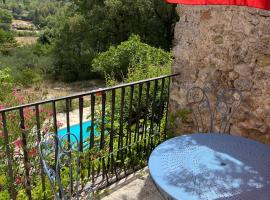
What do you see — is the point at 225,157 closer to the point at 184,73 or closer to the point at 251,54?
the point at 251,54

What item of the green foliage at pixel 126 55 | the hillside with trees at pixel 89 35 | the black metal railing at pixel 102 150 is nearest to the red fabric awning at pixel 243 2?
the black metal railing at pixel 102 150

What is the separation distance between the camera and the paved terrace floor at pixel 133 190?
2865 mm

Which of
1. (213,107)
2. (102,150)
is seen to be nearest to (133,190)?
(102,150)

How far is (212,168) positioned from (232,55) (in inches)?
49.7

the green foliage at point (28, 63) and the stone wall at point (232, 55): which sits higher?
the stone wall at point (232, 55)

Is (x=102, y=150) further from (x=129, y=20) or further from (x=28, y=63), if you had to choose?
(x=28, y=63)

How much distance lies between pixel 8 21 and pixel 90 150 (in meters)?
41.7

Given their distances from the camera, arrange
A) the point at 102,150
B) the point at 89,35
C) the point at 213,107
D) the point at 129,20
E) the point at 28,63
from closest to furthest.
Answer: the point at 102,150 → the point at 213,107 → the point at 129,20 → the point at 89,35 → the point at 28,63

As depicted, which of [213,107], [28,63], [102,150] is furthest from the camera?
[28,63]

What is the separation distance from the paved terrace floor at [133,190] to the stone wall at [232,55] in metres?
0.89

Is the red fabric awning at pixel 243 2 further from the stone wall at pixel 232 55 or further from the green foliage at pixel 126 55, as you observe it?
the green foliage at pixel 126 55

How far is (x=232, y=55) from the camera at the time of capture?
2.92 metres

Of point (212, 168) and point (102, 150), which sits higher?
point (212, 168)

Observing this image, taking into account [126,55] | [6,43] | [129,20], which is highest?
[129,20]
